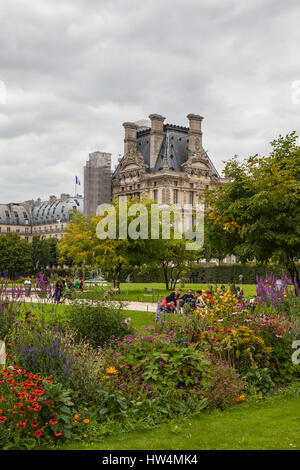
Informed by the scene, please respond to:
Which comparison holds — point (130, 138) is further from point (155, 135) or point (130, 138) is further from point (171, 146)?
point (171, 146)

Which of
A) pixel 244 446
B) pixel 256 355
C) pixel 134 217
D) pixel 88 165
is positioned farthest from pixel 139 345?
pixel 88 165

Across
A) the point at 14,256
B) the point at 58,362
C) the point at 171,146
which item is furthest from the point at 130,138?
the point at 58,362

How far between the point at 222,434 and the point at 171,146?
93.0 meters

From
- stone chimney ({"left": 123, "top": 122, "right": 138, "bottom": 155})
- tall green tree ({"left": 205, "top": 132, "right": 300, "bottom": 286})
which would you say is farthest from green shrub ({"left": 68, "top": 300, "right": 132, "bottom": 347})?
stone chimney ({"left": 123, "top": 122, "right": 138, "bottom": 155})

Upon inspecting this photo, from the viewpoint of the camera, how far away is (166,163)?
93938 millimetres

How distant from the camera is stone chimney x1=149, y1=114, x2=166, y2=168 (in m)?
95.8

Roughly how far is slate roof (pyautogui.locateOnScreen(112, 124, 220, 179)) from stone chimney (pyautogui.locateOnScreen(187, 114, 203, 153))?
2366 millimetres

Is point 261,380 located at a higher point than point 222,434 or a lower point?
higher

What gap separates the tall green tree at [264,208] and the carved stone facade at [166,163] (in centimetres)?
6741

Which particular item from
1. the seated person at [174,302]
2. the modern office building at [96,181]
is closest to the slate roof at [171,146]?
the modern office building at [96,181]

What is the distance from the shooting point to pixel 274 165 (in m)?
24.2

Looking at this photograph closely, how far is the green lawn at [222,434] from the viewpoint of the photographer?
6.41 meters

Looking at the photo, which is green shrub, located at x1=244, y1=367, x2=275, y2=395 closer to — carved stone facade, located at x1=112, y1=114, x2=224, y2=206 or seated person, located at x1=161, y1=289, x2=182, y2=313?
seated person, located at x1=161, y1=289, x2=182, y2=313

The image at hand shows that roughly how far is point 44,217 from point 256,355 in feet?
465
